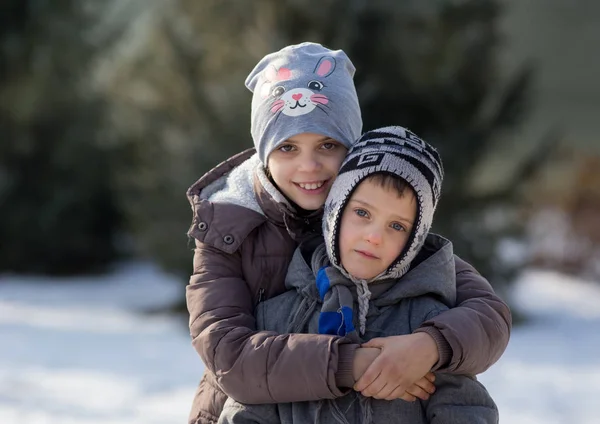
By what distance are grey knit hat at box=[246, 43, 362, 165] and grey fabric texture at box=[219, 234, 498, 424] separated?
0.32 m

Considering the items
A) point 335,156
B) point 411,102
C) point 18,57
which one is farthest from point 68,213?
point 335,156

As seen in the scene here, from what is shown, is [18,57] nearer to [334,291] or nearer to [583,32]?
[583,32]

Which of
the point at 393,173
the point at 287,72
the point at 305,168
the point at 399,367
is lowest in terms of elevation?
the point at 399,367

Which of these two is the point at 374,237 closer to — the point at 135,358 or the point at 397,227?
the point at 397,227

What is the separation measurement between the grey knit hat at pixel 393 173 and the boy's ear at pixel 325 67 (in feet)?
0.96

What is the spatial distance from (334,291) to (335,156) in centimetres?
40

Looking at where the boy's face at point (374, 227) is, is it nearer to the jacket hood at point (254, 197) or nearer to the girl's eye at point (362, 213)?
the girl's eye at point (362, 213)

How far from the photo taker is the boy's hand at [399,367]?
1.89 meters

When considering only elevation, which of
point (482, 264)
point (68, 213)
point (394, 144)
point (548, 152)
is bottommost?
point (394, 144)

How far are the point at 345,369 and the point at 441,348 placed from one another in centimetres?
23

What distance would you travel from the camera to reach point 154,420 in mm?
4297

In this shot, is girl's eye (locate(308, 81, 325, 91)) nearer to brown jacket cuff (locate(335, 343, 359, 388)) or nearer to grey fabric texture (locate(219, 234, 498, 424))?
grey fabric texture (locate(219, 234, 498, 424))

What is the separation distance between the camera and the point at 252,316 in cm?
213

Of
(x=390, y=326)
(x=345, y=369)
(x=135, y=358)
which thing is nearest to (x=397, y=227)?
(x=390, y=326)
